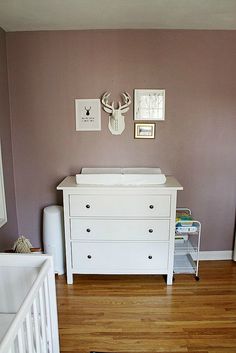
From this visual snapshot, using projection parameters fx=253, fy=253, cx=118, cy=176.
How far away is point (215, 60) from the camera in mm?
2486

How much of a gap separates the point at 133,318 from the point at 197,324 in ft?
1.59

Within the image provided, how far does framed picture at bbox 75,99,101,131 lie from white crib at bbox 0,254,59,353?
Result: 1542mm

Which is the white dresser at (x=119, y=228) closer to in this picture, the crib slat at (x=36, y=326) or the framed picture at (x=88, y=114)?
the framed picture at (x=88, y=114)

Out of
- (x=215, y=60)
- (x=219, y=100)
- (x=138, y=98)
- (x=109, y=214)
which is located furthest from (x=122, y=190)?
(x=215, y=60)

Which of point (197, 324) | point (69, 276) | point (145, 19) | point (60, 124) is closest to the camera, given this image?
point (197, 324)

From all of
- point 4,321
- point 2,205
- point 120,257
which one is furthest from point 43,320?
point 2,205

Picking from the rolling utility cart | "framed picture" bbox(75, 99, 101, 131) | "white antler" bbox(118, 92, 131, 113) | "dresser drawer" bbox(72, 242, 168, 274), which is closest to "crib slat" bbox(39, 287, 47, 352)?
"dresser drawer" bbox(72, 242, 168, 274)

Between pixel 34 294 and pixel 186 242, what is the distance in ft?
6.51

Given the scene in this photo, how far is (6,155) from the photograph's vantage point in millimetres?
A: 2492

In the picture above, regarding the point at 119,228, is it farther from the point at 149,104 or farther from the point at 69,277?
the point at 149,104

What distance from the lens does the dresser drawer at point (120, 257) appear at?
2.33m

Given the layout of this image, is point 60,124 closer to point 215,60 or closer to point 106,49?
point 106,49

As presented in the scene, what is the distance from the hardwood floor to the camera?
5.71 feet

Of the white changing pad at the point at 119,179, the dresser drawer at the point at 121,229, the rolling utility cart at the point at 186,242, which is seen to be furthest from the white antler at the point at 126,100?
the rolling utility cart at the point at 186,242
